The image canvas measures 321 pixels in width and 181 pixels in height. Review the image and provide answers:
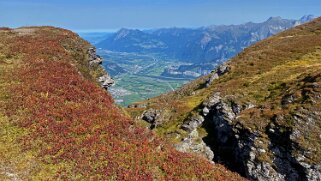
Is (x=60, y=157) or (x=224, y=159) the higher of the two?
(x=60, y=157)

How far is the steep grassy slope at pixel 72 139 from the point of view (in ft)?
71.8

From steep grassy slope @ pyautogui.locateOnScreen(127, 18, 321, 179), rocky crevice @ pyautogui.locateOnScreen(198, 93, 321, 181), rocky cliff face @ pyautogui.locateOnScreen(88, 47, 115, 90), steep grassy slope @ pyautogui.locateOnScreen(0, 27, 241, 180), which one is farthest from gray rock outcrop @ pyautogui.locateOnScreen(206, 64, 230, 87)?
steep grassy slope @ pyautogui.locateOnScreen(0, 27, 241, 180)

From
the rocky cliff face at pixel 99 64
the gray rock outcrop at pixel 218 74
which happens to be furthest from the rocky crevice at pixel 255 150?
the gray rock outcrop at pixel 218 74

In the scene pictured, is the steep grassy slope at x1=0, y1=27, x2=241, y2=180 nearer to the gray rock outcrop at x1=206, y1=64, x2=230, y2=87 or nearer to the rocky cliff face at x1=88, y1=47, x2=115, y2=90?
the rocky cliff face at x1=88, y1=47, x2=115, y2=90

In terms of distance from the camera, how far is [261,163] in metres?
32.9

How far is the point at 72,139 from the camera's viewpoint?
24.5 metres

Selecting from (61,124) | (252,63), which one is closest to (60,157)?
(61,124)

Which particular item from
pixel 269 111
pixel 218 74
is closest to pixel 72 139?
pixel 269 111

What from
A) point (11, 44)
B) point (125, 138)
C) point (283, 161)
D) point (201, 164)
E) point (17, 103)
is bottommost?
point (283, 161)

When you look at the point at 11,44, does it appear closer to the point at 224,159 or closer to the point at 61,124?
the point at 61,124

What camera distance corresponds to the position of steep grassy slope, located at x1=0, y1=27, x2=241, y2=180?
71.8 feet

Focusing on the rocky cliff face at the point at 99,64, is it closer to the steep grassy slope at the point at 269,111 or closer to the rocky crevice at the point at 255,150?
the steep grassy slope at the point at 269,111

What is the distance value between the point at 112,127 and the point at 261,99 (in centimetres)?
2497

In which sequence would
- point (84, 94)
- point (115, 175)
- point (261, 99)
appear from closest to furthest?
point (115, 175), point (84, 94), point (261, 99)
